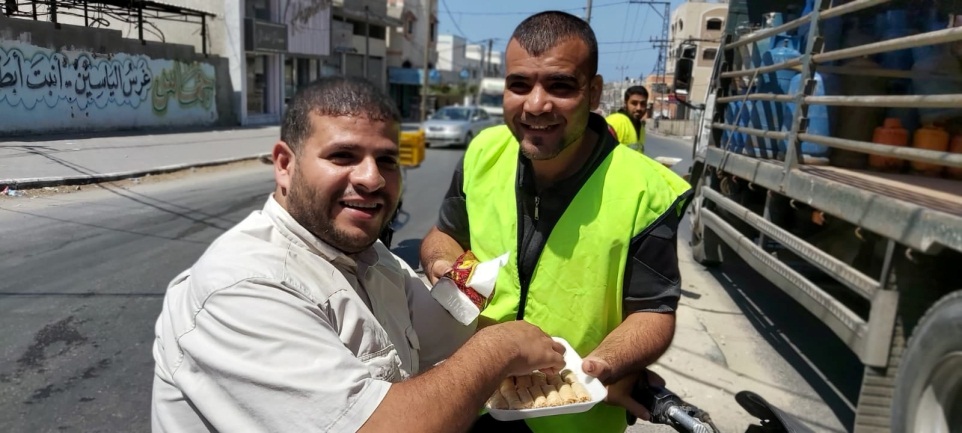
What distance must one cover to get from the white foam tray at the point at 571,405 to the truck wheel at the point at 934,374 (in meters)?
1.54

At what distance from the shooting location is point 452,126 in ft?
69.7

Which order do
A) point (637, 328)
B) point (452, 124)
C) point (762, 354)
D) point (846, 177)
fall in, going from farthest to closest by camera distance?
point (452, 124) → point (762, 354) → point (846, 177) → point (637, 328)

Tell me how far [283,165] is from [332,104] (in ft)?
0.63

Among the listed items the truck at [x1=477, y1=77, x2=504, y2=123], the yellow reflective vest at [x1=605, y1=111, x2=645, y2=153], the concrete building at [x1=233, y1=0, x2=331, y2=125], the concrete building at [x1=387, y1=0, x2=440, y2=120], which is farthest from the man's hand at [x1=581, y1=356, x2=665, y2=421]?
the concrete building at [x1=387, y1=0, x2=440, y2=120]

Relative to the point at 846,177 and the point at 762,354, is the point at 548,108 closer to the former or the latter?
the point at 846,177

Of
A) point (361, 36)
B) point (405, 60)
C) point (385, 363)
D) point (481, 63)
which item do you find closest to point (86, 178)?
point (385, 363)

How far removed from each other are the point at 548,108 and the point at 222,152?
15.2 meters

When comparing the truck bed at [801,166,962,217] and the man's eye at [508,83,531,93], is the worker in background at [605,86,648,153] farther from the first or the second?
the man's eye at [508,83,531,93]

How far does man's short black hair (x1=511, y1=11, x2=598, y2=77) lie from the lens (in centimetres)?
183

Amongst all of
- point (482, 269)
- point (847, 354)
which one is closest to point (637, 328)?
point (482, 269)

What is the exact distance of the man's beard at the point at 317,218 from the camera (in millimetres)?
1362

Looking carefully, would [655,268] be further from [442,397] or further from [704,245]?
[704,245]

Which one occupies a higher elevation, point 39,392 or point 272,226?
point 272,226

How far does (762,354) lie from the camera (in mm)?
4781
